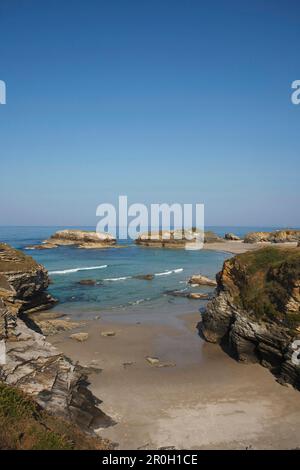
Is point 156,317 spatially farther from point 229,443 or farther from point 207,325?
point 229,443

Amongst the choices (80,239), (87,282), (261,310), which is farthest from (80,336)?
(80,239)

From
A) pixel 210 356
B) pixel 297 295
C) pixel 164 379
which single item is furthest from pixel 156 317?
pixel 297 295

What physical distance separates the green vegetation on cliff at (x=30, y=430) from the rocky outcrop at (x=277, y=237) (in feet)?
376

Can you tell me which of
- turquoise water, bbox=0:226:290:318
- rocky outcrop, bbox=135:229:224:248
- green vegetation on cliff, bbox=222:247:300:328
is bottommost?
turquoise water, bbox=0:226:290:318

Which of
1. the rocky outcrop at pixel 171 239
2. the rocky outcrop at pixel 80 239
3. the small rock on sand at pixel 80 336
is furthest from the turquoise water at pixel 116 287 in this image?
the rocky outcrop at pixel 171 239

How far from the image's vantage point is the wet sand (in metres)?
14.4

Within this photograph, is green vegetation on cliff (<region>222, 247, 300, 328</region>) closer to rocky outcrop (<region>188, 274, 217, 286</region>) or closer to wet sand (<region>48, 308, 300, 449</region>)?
wet sand (<region>48, 308, 300, 449</region>)

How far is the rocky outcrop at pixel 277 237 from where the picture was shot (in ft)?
389

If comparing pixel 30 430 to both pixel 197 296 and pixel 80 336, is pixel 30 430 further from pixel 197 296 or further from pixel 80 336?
pixel 197 296

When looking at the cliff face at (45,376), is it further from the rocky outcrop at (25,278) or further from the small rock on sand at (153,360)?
the rocky outcrop at (25,278)

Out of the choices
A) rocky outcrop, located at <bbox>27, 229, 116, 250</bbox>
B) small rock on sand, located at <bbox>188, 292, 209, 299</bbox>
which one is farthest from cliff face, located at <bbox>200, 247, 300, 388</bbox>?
rocky outcrop, located at <bbox>27, 229, 116, 250</bbox>

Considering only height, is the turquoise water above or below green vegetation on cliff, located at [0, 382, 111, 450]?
below

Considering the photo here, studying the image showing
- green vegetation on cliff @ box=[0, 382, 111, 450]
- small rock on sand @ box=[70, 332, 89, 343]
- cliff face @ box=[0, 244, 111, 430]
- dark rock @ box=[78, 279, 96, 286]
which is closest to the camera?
green vegetation on cliff @ box=[0, 382, 111, 450]
